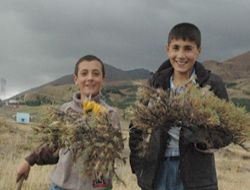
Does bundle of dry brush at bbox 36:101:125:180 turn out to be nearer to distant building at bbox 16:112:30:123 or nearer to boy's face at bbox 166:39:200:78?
boy's face at bbox 166:39:200:78

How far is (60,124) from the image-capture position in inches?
147

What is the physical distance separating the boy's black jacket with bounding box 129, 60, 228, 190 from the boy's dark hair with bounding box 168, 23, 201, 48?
0.84 ft

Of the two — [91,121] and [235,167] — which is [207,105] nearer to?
[91,121]

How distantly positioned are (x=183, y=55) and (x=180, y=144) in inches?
27.7

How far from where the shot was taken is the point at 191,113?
362cm

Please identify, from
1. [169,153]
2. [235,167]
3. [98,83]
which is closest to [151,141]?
[169,153]

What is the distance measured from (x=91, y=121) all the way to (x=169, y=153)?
768mm

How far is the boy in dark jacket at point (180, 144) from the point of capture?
13.0ft

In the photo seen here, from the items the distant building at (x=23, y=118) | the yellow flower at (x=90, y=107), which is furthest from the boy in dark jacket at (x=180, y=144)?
the distant building at (x=23, y=118)

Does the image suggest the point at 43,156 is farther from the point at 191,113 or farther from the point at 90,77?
the point at 191,113

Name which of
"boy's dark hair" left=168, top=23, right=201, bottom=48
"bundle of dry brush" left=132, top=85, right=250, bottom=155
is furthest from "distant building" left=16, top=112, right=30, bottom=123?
"bundle of dry brush" left=132, top=85, right=250, bottom=155

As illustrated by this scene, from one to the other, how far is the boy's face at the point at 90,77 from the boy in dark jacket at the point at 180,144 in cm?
48

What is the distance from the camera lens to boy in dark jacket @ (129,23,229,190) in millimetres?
3963

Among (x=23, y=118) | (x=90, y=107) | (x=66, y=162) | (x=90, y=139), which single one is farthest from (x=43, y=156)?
(x=23, y=118)
